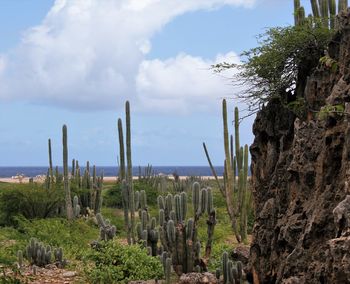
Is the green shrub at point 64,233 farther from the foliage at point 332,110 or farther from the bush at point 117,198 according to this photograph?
the bush at point 117,198

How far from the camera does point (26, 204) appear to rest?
18266 mm

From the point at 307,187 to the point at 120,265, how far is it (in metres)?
4.72

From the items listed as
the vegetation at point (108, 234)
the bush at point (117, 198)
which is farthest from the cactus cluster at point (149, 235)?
the bush at point (117, 198)

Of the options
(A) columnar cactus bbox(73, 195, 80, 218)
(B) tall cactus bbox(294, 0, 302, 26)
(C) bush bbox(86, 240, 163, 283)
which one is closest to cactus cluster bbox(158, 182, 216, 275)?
(C) bush bbox(86, 240, 163, 283)

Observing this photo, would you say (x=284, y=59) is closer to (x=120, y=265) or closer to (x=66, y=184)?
(x=120, y=265)

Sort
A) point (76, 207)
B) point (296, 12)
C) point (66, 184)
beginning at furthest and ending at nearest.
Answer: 1. point (76, 207)
2. point (66, 184)
3. point (296, 12)

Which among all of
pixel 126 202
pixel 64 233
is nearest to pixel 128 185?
pixel 126 202

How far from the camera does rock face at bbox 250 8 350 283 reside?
18.4 feet

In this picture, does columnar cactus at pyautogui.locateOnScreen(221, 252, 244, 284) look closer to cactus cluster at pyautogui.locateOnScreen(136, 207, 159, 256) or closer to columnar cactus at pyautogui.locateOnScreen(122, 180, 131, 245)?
cactus cluster at pyautogui.locateOnScreen(136, 207, 159, 256)

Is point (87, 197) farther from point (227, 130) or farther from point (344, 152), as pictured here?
point (344, 152)

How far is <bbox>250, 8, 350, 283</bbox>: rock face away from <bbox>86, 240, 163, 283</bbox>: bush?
2.58 meters

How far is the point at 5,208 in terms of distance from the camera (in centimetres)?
1841

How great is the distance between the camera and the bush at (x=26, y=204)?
1827 centimetres

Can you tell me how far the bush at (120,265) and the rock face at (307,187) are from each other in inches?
102
